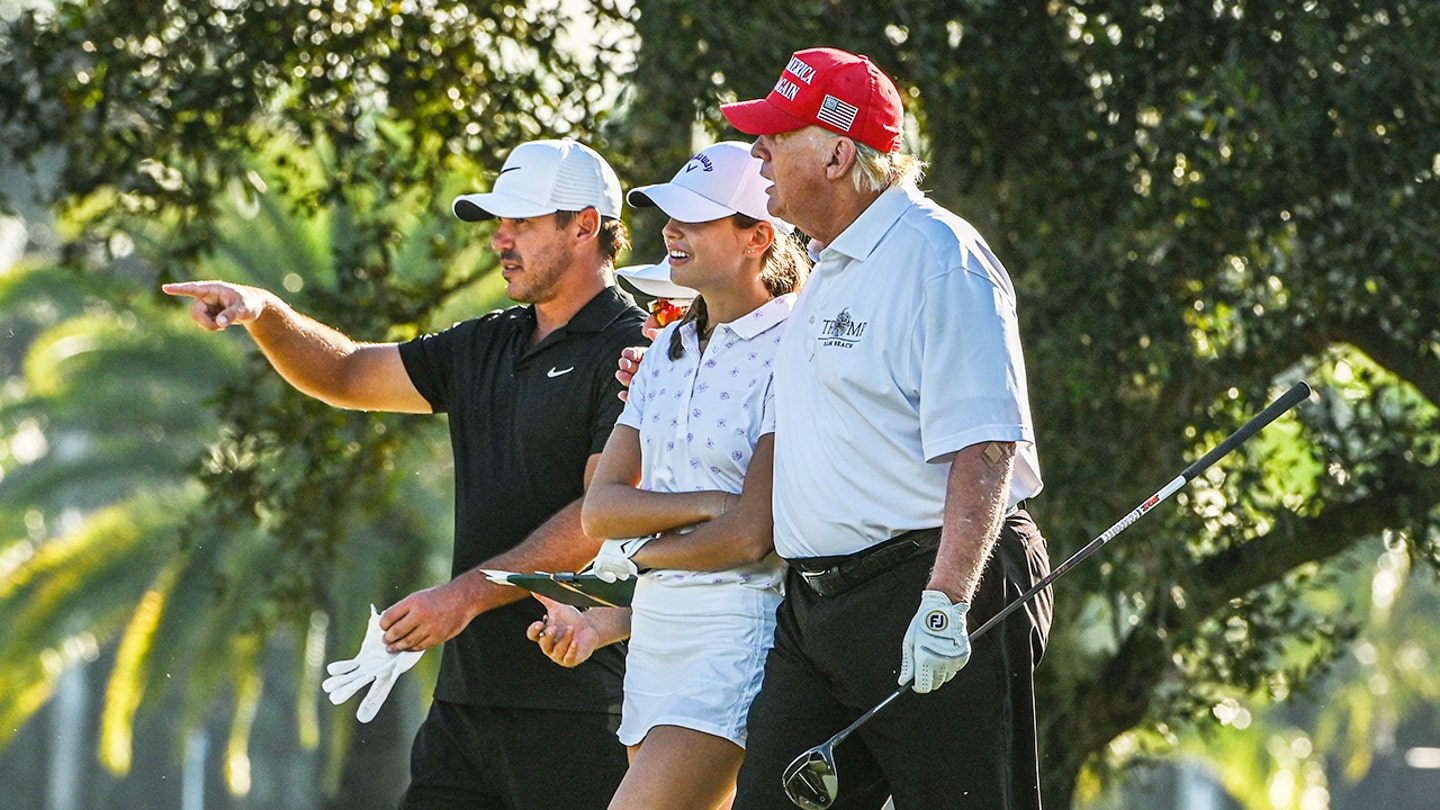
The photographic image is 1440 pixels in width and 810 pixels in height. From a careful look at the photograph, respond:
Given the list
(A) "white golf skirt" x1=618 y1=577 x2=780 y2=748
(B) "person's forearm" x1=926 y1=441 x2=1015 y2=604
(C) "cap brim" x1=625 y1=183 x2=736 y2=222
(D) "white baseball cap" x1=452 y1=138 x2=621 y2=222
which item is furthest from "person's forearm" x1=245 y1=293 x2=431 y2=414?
(B) "person's forearm" x1=926 y1=441 x2=1015 y2=604

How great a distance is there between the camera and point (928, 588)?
3707 millimetres

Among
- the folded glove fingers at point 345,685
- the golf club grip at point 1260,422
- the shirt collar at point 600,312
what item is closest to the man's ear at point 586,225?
the shirt collar at point 600,312

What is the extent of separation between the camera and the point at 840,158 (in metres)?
4.15

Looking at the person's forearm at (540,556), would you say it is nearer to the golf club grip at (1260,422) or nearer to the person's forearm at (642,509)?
the person's forearm at (642,509)

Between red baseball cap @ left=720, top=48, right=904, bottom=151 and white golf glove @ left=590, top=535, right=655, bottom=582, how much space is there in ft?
3.14

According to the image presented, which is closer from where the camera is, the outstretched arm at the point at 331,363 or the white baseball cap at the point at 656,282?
the white baseball cap at the point at 656,282

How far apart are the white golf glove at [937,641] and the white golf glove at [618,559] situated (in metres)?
0.94

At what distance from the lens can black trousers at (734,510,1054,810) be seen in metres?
3.88

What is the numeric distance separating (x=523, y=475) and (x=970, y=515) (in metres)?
1.69

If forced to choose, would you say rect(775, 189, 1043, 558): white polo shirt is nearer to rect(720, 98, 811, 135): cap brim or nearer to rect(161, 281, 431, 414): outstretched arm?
rect(720, 98, 811, 135): cap brim

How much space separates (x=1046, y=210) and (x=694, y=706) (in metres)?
3.82

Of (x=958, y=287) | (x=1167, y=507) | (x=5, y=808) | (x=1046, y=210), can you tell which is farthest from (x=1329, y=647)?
(x=5, y=808)

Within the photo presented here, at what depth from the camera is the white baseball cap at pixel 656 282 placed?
16.5 feet

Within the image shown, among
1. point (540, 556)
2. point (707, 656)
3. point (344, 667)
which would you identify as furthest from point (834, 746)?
point (344, 667)
